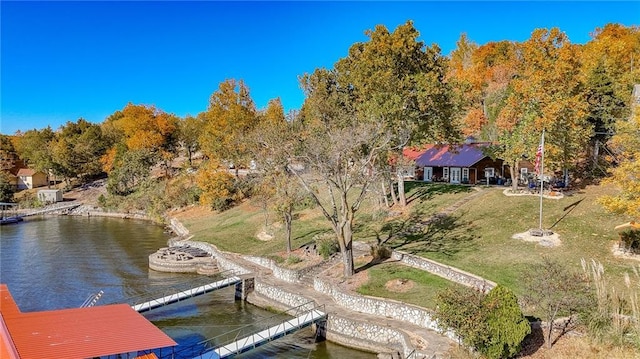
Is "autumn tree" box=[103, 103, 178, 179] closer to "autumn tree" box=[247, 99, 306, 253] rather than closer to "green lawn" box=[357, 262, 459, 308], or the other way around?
"autumn tree" box=[247, 99, 306, 253]

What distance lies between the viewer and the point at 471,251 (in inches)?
1225

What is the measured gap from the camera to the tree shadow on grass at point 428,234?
3274 centimetres

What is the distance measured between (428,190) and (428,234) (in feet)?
44.7

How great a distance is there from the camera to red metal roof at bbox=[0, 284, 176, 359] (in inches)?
627

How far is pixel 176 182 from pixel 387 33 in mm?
47167

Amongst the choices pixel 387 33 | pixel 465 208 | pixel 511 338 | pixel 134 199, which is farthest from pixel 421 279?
pixel 134 199

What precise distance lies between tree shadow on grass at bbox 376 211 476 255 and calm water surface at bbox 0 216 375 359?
11.0 metres

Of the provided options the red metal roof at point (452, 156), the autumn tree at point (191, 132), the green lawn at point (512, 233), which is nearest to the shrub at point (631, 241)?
the green lawn at point (512, 233)

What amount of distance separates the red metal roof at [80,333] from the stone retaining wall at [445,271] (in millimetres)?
16532

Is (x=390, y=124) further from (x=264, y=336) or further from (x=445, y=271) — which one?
(x=264, y=336)

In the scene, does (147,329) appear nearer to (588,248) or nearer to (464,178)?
(588,248)

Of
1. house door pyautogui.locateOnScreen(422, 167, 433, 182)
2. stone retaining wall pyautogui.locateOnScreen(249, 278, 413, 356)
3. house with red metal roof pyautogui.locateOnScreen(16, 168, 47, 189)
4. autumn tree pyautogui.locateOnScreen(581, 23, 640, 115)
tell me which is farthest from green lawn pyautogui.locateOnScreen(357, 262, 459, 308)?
house with red metal roof pyautogui.locateOnScreen(16, 168, 47, 189)

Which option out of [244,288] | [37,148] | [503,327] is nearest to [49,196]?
[37,148]

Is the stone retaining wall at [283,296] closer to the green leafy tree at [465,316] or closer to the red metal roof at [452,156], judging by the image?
the green leafy tree at [465,316]
